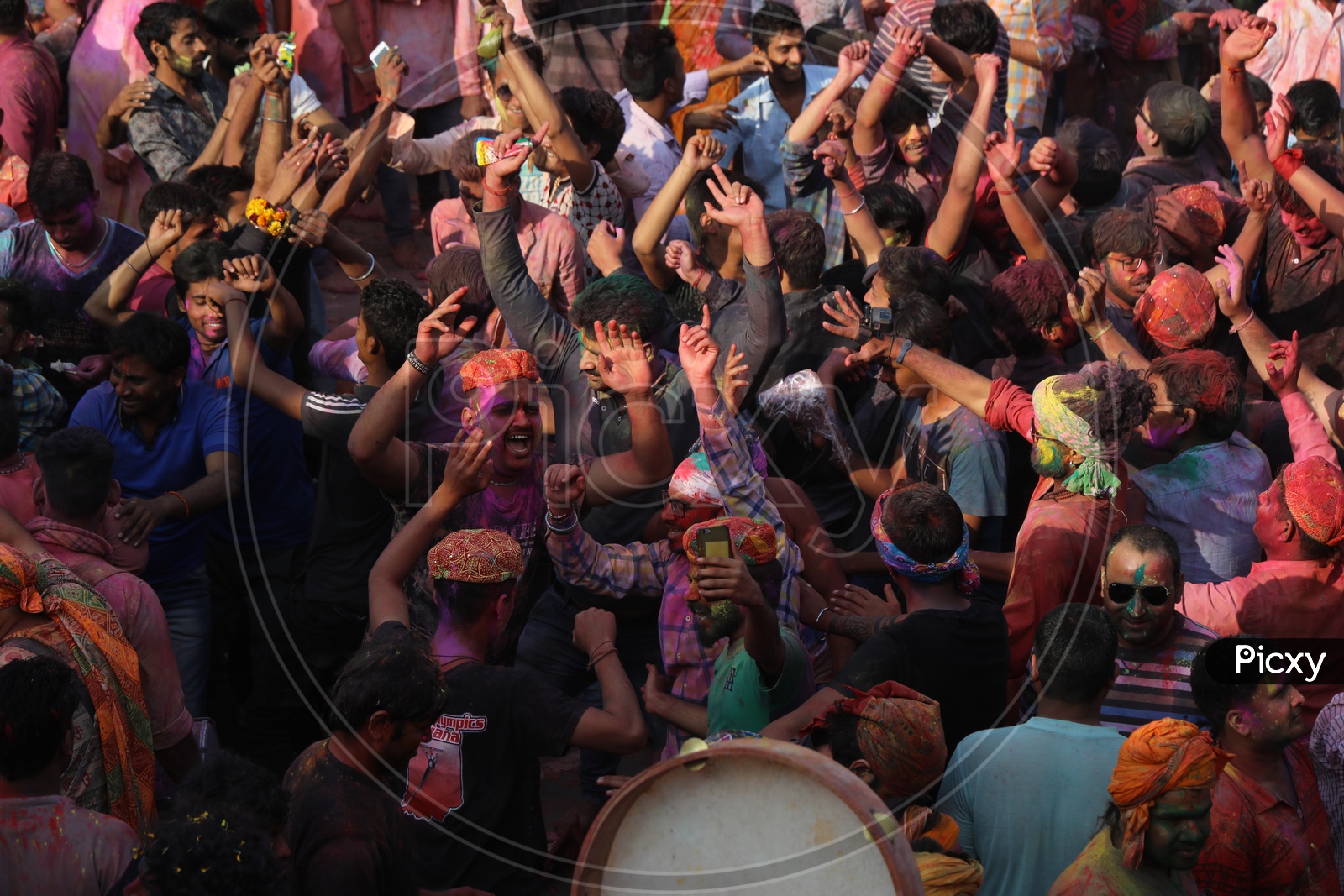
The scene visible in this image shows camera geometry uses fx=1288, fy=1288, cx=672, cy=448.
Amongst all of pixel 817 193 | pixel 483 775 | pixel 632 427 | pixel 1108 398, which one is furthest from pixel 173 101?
pixel 1108 398

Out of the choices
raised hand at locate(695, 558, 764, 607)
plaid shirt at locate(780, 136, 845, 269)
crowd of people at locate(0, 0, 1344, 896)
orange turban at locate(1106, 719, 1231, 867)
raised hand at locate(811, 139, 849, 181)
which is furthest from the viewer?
plaid shirt at locate(780, 136, 845, 269)

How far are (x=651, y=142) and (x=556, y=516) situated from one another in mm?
4396

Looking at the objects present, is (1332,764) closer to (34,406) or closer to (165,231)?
(34,406)

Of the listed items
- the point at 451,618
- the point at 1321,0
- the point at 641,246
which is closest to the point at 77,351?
the point at 641,246

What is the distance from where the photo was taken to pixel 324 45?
9.88 metres

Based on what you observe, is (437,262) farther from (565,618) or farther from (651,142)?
(651,142)

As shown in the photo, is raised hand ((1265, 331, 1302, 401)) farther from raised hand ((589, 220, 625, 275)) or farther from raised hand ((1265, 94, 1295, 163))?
raised hand ((589, 220, 625, 275))

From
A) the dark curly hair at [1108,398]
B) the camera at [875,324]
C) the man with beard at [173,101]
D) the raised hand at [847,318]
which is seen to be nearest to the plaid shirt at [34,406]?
the man with beard at [173,101]

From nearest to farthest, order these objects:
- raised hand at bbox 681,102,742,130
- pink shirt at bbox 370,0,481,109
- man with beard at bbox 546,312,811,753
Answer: man with beard at bbox 546,312,811,753 < raised hand at bbox 681,102,742,130 < pink shirt at bbox 370,0,481,109

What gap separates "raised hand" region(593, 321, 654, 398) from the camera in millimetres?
4809

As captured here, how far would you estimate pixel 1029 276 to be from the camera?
5863 millimetres

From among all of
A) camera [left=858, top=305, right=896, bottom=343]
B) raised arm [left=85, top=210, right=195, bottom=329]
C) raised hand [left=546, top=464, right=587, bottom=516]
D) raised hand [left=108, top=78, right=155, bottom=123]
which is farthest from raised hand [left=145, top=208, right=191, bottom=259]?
camera [left=858, top=305, right=896, bottom=343]

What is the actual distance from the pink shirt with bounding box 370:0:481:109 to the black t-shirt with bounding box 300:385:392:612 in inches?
203

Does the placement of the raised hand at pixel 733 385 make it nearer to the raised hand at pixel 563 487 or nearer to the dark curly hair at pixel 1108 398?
the raised hand at pixel 563 487
